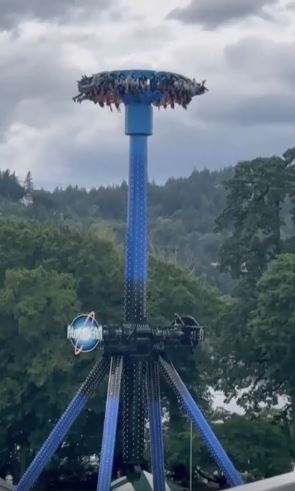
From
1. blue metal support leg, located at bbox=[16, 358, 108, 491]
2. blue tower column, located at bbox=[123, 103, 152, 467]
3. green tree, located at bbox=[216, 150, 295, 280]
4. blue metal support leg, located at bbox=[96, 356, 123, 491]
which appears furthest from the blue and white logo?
green tree, located at bbox=[216, 150, 295, 280]

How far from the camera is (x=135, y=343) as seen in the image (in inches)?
1243

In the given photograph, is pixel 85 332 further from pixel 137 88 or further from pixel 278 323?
pixel 278 323

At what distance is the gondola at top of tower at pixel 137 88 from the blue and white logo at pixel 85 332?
20.0 ft

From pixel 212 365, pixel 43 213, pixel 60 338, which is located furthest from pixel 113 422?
pixel 43 213

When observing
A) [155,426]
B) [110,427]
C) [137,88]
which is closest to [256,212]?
[137,88]

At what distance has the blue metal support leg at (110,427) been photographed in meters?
30.6

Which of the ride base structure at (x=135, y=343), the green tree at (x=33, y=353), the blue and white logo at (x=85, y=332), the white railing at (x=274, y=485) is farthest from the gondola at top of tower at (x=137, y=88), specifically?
the white railing at (x=274, y=485)

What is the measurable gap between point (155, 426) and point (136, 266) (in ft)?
14.8

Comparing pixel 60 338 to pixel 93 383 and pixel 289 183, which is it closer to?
pixel 93 383

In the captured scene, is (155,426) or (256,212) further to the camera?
(256,212)

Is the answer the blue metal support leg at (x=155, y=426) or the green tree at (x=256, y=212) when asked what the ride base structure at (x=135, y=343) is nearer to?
the blue metal support leg at (x=155, y=426)

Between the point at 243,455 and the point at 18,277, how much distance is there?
30.5ft

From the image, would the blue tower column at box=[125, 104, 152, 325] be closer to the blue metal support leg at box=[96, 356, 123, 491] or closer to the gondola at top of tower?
the gondola at top of tower

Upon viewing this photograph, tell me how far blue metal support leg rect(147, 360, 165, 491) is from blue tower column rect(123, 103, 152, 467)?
1.68ft
